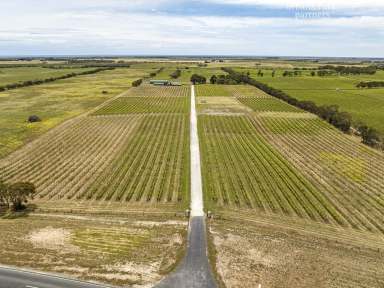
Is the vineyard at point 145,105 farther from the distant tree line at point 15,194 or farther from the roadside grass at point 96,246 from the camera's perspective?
the roadside grass at point 96,246

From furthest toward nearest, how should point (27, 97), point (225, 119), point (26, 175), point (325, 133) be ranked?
point (27, 97), point (225, 119), point (325, 133), point (26, 175)

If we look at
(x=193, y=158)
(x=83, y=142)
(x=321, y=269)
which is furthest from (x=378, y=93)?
(x=321, y=269)

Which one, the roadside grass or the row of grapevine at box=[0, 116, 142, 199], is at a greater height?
the row of grapevine at box=[0, 116, 142, 199]

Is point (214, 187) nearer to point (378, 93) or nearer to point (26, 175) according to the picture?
point (26, 175)

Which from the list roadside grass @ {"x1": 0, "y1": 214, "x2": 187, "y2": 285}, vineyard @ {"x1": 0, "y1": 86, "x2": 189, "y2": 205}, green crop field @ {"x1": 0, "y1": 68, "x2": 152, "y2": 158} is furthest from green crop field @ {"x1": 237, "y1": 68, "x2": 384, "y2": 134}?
green crop field @ {"x1": 0, "y1": 68, "x2": 152, "y2": 158}

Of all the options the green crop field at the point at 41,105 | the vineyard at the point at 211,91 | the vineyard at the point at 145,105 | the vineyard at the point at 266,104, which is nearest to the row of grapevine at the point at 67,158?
the green crop field at the point at 41,105

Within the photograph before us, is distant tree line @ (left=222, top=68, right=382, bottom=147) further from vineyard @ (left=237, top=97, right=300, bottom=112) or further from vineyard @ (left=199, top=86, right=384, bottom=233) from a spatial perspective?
vineyard @ (left=237, top=97, right=300, bottom=112)
